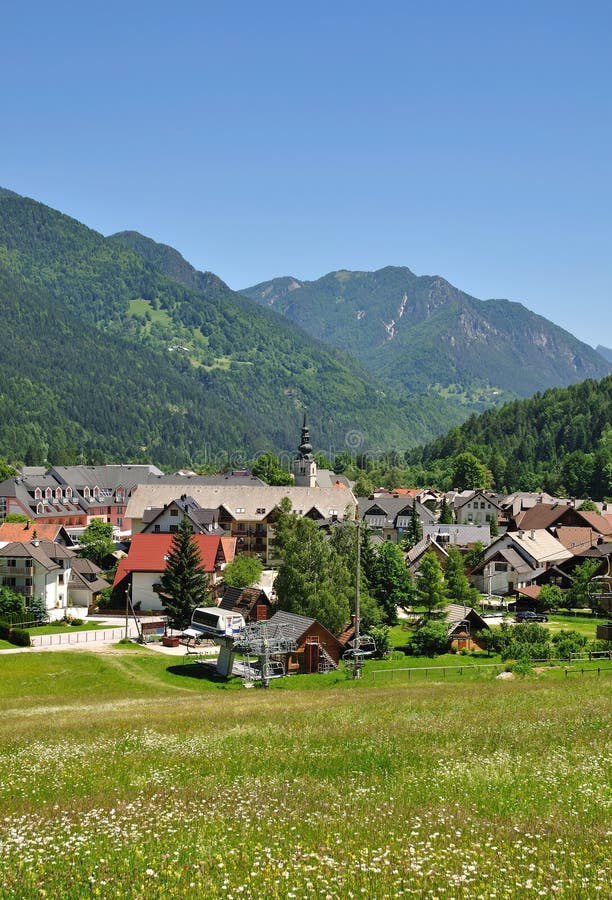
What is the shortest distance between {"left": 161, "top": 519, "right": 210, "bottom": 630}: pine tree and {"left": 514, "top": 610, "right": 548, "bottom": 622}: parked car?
3092 cm

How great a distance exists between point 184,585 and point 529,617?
34005 millimetres

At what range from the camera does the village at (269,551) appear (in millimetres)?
66312

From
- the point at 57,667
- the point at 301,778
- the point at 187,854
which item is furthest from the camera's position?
the point at 57,667

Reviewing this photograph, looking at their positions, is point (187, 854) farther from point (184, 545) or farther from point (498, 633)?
point (184, 545)

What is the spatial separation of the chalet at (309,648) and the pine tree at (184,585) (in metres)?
14.3

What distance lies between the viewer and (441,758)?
62.0 ft

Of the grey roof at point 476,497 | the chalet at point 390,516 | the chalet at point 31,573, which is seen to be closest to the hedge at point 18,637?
the chalet at point 31,573

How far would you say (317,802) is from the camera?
15484 mm

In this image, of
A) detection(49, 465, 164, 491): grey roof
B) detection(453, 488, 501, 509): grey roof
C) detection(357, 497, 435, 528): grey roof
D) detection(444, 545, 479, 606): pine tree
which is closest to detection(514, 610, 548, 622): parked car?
detection(444, 545, 479, 606): pine tree

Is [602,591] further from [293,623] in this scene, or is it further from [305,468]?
[305,468]

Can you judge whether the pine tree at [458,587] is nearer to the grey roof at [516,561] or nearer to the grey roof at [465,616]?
the grey roof at [516,561]

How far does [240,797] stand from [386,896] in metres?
5.62

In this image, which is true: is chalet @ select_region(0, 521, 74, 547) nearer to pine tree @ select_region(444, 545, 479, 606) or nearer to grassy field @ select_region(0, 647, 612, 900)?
pine tree @ select_region(444, 545, 479, 606)

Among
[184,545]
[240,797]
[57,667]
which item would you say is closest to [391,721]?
[240,797]
